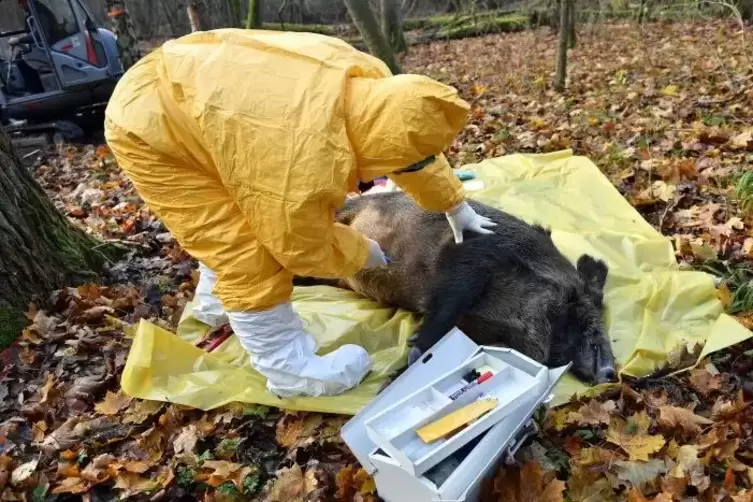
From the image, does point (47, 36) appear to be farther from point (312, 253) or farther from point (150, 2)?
point (150, 2)

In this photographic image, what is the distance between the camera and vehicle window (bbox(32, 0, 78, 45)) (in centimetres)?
1031

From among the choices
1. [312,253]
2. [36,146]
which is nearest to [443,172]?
[312,253]

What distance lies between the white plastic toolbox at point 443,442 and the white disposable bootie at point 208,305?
5.57ft

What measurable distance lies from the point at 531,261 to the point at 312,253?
1.72 metres

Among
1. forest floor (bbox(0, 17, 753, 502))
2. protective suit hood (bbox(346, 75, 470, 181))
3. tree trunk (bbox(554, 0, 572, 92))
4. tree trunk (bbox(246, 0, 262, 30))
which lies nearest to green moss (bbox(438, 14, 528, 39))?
tree trunk (bbox(246, 0, 262, 30))

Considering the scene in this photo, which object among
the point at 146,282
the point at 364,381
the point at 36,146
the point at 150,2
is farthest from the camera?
the point at 150,2

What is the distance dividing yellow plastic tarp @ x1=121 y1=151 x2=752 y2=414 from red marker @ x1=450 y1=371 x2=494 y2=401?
0.82 m

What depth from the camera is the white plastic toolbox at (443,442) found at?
2.28 metres

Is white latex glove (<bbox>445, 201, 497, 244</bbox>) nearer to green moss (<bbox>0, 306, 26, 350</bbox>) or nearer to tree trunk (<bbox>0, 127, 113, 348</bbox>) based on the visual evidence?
tree trunk (<bbox>0, 127, 113, 348</bbox>)

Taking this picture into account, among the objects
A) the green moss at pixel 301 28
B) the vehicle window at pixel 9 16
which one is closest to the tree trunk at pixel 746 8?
the green moss at pixel 301 28

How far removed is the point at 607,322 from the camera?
Result: 392cm

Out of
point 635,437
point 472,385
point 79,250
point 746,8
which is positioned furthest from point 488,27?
point 472,385

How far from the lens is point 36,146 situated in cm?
1036

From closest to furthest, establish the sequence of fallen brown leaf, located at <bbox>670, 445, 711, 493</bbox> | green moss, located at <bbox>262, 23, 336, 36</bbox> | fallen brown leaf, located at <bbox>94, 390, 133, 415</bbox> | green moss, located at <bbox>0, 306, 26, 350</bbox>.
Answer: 1. fallen brown leaf, located at <bbox>670, 445, 711, 493</bbox>
2. fallen brown leaf, located at <bbox>94, 390, 133, 415</bbox>
3. green moss, located at <bbox>0, 306, 26, 350</bbox>
4. green moss, located at <bbox>262, 23, 336, 36</bbox>
